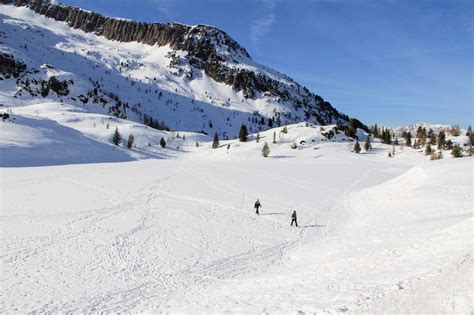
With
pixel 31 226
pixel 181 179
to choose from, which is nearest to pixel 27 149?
pixel 181 179

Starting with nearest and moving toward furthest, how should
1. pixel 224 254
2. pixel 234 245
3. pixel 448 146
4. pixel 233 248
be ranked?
1. pixel 224 254
2. pixel 233 248
3. pixel 234 245
4. pixel 448 146

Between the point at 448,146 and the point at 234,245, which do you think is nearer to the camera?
the point at 234,245

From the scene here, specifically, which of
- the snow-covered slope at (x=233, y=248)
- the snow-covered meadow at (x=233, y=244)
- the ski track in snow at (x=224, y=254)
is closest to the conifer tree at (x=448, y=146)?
the snow-covered meadow at (x=233, y=244)

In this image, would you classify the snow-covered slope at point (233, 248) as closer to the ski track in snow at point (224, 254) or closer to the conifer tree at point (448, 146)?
the ski track in snow at point (224, 254)

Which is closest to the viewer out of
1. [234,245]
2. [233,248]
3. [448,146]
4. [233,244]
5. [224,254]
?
[224,254]

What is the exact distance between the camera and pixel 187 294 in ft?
67.2

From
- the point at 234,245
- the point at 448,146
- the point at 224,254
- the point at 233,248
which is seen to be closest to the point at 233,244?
the point at 234,245

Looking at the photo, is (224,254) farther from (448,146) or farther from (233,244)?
(448,146)

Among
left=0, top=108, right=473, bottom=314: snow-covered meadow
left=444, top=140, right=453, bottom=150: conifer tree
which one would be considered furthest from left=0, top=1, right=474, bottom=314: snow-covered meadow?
left=444, top=140, right=453, bottom=150: conifer tree

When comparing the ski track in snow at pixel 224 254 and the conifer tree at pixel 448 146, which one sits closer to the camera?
the ski track in snow at pixel 224 254

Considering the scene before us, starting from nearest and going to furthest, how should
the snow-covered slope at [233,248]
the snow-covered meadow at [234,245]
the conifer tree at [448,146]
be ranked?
the snow-covered slope at [233,248] → the snow-covered meadow at [234,245] → the conifer tree at [448,146]

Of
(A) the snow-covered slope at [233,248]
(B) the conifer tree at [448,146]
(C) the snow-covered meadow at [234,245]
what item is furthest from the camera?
(B) the conifer tree at [448,146]

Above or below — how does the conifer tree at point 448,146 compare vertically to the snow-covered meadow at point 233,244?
above

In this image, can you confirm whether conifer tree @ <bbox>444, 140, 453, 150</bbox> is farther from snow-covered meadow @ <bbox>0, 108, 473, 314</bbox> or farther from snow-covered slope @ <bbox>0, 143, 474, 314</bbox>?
snow-covered slope @ <bbox>0, 143, 474, 314</bbox>
